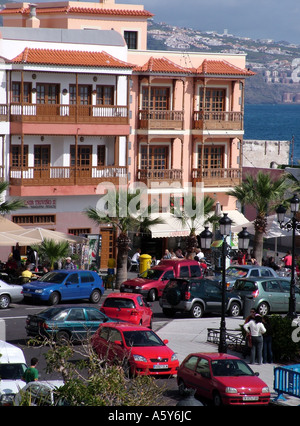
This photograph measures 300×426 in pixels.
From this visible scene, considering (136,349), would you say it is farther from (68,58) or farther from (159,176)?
(159,176)

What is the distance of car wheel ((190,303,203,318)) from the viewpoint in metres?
33.7

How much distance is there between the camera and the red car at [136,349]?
23.7 metres

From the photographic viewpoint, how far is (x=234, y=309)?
34.7 meters

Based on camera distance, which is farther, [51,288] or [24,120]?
[24,120]

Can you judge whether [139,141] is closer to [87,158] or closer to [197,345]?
[87,158]

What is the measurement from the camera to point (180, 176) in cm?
5016

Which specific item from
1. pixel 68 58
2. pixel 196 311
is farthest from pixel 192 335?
pixel 68 58

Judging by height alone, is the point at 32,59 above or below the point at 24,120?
above

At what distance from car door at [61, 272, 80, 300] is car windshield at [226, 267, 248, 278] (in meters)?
6.60

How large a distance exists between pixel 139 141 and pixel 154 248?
554 centimetres

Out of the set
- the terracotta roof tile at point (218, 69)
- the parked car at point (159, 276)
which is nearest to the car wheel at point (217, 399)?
the parked car at point (159, 276)

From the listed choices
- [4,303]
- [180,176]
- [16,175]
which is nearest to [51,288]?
[4,303]

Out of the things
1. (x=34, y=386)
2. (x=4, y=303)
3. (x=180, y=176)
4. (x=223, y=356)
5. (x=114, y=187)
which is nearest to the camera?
(x=34, y=386)

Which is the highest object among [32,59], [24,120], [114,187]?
[32,59]
